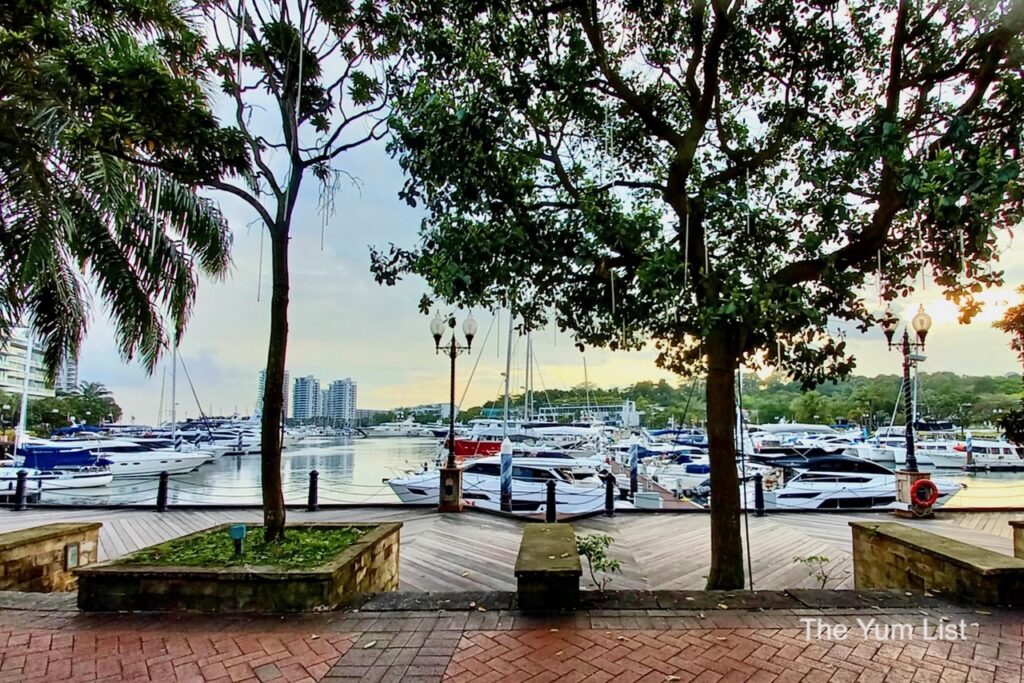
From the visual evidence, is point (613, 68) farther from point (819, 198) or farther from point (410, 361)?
point (410, 361)

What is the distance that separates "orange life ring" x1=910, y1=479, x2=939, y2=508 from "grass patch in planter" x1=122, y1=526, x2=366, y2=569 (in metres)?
9.29

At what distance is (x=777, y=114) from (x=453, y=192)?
3.75 m

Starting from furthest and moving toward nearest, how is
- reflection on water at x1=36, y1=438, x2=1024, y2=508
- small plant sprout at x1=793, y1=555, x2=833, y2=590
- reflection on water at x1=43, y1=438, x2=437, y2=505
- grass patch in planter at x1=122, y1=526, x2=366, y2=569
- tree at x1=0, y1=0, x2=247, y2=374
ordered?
reflection on water at x1=43, y1=438, x2=437, y2=505 → reflection on water at x1=36, y1=438, x2=1024, y2=508 → small plant sprout at x1=793, y1=555, x2=833, y2=590 → tree at x1=0, y1=0, x2=247, y2=374 → grass patch in planter at x1=122, y1=526, x2=366, y2=569

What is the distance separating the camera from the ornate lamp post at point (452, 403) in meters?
9.55

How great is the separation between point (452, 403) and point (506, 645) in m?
7.75

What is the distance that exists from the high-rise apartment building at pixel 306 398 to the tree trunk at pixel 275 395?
242 ft

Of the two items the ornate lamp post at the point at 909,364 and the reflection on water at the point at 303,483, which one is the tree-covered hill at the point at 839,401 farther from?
the ornate lamp post at the point at 909,364

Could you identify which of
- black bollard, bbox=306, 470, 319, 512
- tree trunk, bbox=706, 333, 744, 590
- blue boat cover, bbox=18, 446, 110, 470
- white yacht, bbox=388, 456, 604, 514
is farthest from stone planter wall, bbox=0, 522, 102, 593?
blue boat cover, bbox=18, 446, 110, 470

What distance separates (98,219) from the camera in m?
7.24

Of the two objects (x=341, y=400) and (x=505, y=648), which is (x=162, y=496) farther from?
(x=341, y=400)

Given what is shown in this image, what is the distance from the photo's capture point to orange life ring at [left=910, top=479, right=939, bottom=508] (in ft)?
30.1

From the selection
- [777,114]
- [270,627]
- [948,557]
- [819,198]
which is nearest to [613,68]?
[777,114]

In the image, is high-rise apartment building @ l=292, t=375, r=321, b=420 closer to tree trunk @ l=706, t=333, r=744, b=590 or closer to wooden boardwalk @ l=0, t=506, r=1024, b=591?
wooden boardwalk @ l=0, t=506, r=1024, b=591

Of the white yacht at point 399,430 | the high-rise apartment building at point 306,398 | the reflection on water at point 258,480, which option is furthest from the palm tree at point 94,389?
the reflection on water at point 258,480
